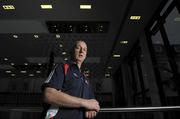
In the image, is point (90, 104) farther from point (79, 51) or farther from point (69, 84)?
point (79, 51)

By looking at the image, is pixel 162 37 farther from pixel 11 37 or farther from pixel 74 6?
pixel 11 37

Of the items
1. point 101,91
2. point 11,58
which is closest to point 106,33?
point 11,58

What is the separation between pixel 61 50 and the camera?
33.1ft

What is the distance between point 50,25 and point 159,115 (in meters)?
5.16

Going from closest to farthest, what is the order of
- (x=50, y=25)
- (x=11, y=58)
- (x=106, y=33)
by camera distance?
(x=50, y=25) → (x=106, y=33) → (x=11, y=58)

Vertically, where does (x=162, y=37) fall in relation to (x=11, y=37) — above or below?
below

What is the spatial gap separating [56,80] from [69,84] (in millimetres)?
88

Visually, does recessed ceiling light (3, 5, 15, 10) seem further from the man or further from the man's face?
the man

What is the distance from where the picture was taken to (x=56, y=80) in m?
1.04

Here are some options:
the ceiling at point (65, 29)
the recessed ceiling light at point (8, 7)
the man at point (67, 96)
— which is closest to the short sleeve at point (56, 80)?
the man at point (67, 96)

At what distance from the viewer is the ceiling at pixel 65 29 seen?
5918mm

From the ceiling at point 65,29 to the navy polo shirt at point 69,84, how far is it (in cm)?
486

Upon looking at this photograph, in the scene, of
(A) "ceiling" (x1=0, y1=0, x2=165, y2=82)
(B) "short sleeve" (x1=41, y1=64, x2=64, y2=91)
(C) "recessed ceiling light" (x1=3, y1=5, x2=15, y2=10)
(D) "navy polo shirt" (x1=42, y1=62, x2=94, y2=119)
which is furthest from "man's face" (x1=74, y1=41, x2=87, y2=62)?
(C) "recessed ceiling light" (x1=3, y1=5, x2=15, y2=10)

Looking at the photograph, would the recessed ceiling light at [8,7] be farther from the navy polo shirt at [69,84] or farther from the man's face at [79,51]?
the navy polo shirt at [69,84]
